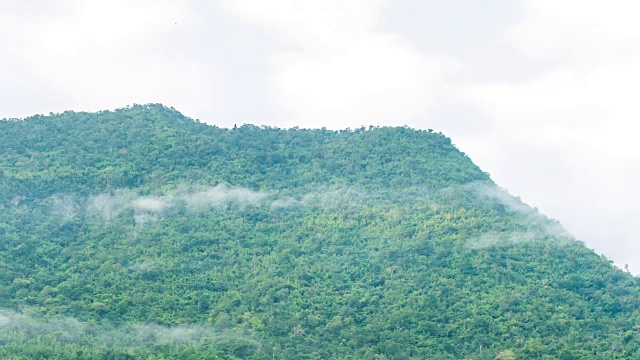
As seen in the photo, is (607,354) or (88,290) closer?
(607,354)

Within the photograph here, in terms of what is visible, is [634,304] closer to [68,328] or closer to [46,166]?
[68,328]

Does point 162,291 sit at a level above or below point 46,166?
below

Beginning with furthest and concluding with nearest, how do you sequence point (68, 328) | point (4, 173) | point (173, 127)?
1. point (173, 127)
2. point (4, 173)
3. point (68, 328)

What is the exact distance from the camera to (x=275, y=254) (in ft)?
194

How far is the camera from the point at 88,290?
2114 inches

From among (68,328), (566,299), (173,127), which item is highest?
→ (173,127)

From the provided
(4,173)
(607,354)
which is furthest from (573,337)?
(4,173)

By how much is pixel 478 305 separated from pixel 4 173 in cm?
2504

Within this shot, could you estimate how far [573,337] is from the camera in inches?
2021

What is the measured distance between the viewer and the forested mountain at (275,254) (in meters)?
50.7

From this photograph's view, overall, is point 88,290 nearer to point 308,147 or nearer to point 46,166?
point 46,166

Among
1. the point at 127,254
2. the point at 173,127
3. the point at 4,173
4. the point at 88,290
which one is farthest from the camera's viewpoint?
the point at 173,127

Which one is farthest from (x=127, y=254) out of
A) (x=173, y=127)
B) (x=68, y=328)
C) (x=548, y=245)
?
(x=548, y=245)

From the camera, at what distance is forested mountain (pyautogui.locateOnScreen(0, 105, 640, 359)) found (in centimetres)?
5069
